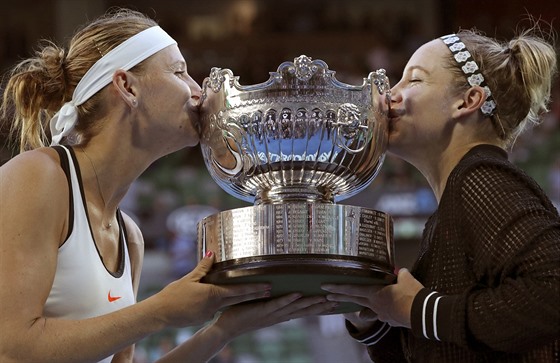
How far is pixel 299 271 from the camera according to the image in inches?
60.9

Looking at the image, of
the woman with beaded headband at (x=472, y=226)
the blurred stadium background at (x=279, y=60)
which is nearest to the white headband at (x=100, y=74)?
the woman with beaded headband at (x=472, y=226)

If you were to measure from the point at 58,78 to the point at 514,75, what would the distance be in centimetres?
87

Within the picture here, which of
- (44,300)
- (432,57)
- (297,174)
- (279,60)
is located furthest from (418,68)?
(279,60)

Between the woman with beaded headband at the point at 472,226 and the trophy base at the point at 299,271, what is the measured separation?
33mm

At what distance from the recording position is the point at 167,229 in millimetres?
6473

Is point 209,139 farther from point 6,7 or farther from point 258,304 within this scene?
point 6,7

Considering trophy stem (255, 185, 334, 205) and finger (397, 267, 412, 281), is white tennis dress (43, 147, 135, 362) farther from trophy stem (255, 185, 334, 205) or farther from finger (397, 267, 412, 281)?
finger (397, 267, 412, 281)

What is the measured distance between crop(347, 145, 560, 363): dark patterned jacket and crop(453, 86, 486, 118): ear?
0.12 metres

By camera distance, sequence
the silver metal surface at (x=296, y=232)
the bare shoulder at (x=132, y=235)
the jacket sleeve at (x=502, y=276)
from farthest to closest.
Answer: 1. the bare shoulder at (x=132, y=235)
2. the silver metal surface at (x=296, y=232)
3. the jacket sleeve at (x=502, y=276)

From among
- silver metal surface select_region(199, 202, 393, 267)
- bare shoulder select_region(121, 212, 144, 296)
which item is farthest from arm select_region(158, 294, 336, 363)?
bare shoulder select_region(121, 212, 144, 296)

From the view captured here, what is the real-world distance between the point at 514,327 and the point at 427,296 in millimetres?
154

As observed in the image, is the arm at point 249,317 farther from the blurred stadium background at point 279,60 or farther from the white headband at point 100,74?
the blurred stadium background at point 279,60

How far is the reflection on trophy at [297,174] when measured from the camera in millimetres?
1585

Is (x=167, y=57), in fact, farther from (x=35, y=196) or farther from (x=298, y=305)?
(x=298, y=305)
